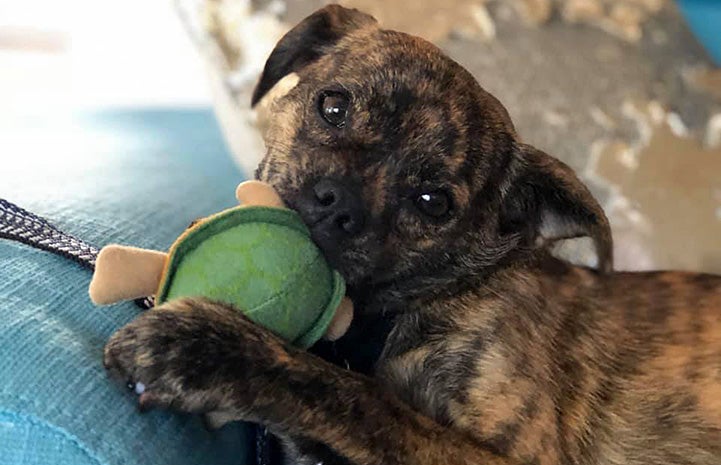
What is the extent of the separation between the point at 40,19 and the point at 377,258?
2.15 m

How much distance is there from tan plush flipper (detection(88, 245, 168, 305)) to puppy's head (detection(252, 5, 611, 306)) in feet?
0.85

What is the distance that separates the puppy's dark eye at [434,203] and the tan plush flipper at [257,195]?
0.22 metres

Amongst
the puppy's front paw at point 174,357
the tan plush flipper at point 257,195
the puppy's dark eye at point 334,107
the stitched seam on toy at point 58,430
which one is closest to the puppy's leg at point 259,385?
the puppy's front paw at point 174,357

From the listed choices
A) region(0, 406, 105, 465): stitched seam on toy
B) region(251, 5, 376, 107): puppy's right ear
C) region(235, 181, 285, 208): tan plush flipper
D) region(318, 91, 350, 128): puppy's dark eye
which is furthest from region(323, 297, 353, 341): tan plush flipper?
region(251, 5, 376, 107): puppy's right ear

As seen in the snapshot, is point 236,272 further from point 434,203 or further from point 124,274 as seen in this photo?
point 434,203

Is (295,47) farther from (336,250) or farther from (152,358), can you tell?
(152,358)

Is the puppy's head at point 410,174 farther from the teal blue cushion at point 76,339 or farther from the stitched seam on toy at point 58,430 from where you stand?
the stitched seam on toy at point 58,430

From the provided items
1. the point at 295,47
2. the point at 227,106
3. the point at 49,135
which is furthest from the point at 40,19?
the point at 295,47

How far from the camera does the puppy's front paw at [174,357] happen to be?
985mm

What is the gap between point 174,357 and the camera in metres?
1.00

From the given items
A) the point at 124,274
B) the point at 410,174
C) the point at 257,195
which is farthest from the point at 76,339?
the point at 410,174

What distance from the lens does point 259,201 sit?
1249 mm

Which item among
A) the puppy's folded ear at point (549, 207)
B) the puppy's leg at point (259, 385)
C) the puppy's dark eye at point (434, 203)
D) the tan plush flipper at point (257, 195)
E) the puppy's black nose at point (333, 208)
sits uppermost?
the puppy's folded ear at point (549, 207)

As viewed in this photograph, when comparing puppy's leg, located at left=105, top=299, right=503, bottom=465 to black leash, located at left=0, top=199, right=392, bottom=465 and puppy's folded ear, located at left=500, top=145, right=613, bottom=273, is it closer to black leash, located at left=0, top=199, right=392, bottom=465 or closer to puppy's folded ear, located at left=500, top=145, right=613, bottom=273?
black leash, located at left=0, top=199, right=392, bottom=465
